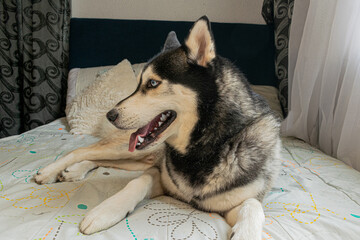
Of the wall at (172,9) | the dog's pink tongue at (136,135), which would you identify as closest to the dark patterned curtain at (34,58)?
the wall at (172,9)

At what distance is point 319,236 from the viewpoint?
96 cm

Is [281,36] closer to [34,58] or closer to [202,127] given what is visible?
[202,127]

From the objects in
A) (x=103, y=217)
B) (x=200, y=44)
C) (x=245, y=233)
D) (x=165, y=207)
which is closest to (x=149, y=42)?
(x=200, y=44)

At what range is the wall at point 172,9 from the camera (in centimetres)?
286

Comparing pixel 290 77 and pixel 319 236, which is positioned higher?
pixel 290 77

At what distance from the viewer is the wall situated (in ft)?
9.37

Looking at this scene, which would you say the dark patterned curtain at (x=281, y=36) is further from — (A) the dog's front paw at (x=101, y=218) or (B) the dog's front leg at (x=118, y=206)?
(A) the dog's front paw at (x=101, y=218)

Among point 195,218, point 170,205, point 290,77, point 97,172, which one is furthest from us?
point 290,77

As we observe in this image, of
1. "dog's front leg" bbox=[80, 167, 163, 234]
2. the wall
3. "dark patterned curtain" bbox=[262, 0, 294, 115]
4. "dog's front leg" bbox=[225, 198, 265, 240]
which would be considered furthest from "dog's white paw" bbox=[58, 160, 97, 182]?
the wall

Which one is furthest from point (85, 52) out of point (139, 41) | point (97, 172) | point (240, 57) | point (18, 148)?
point (97, 172)

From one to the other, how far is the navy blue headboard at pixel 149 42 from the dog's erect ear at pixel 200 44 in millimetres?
1635

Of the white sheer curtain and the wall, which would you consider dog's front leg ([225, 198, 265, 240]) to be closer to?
the white sheer curtain

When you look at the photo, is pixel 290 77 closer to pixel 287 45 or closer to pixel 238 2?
pixel 287 45

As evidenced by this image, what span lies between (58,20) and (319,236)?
295 centimetres
